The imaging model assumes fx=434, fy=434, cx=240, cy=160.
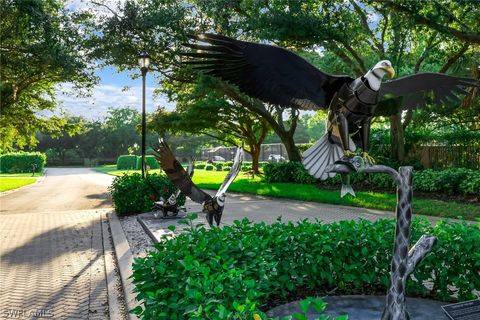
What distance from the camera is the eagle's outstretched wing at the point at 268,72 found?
138 inches

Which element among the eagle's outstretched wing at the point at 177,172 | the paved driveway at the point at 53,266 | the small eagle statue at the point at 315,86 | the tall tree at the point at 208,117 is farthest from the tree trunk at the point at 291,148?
the small eagle statue at the point at 315,86

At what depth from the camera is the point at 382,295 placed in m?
4.79

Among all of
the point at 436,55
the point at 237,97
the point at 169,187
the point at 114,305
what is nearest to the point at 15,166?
the point at 237,97

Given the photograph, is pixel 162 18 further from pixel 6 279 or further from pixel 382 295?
pixel 382 295

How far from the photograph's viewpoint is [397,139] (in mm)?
18219

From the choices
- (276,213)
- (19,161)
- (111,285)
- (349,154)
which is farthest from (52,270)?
(19,161)

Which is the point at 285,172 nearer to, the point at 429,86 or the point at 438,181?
the point at 438,181

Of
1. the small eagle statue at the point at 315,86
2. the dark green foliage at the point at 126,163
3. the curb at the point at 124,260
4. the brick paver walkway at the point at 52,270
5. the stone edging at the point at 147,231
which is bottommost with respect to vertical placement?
the brick paver walkway at the point at 52,270

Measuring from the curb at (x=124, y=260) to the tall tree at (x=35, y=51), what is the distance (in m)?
9.05

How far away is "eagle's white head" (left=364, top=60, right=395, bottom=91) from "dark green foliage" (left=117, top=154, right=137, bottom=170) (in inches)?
2103

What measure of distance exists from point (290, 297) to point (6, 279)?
14.0ft

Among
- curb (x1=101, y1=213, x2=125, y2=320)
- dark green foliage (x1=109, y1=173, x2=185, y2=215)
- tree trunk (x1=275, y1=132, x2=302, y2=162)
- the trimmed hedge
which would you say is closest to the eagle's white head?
curb (x1=101, y1=213, x2=125, y2=320)

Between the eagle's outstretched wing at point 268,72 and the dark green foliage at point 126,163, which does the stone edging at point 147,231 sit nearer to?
the eagle's outstretched wing at point 268,72

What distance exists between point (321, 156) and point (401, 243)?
35.6 inches
